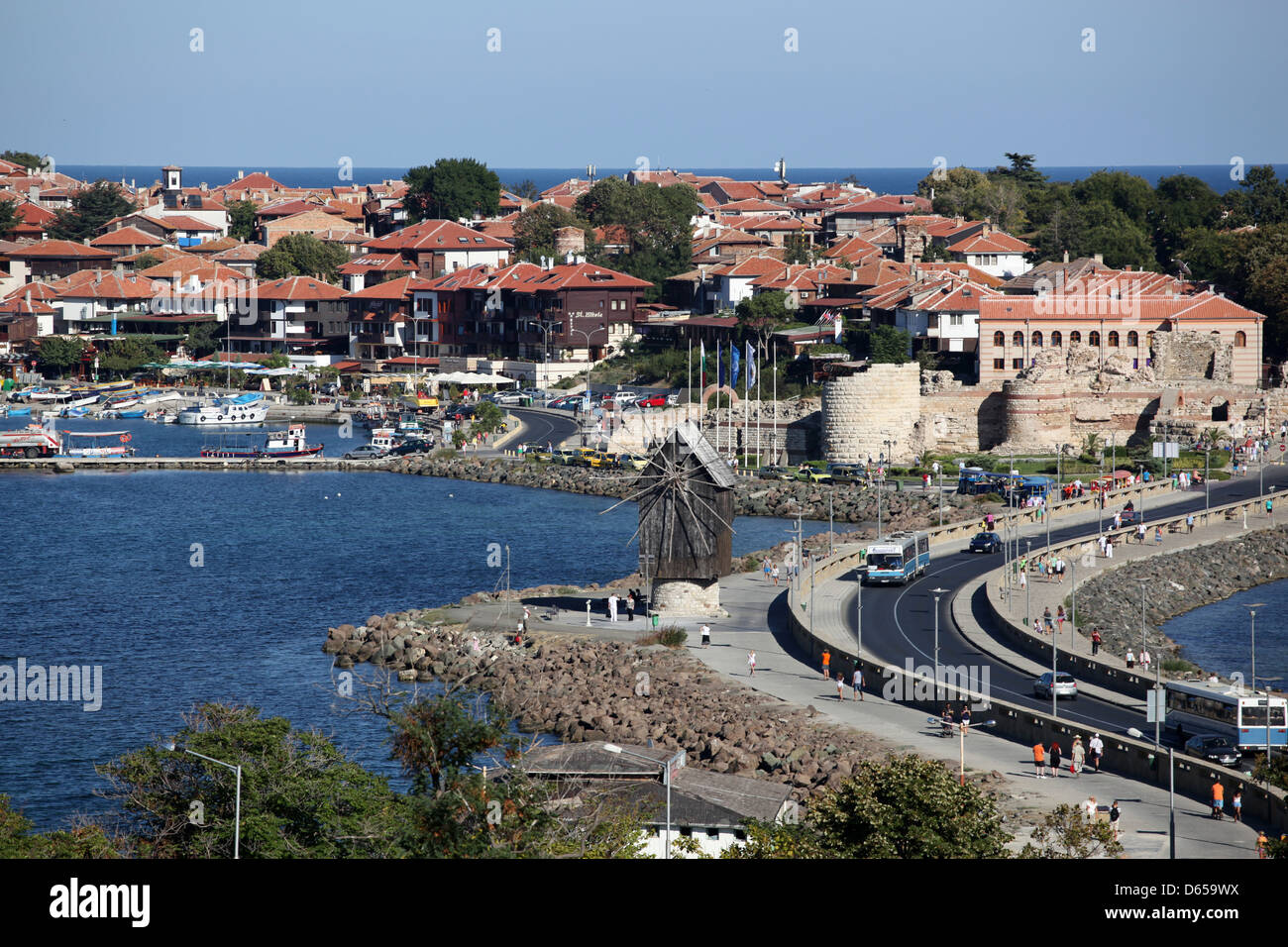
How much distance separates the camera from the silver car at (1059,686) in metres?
30.2

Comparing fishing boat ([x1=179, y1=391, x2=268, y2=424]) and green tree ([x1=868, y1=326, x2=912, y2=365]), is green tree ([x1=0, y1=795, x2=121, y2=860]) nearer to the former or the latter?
green tree ([x1=868, y1=326, x2=912, y2=365])

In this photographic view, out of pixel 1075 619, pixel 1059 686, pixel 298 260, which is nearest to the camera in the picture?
pixel 1059 686

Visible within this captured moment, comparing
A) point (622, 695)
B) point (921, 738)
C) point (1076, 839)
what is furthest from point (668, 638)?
point (1076, 839)

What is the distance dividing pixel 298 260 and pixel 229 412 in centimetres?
2405

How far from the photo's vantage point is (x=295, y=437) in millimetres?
78125

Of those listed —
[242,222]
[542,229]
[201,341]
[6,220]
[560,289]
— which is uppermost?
[6,220]

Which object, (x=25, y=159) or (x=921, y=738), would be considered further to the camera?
(x=25, y=159)

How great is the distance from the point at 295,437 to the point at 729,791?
2263 inches

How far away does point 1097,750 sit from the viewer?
85.7 feet

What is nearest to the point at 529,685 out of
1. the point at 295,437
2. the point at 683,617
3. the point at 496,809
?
the point at 683,617

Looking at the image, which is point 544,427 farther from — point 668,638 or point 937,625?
point 937,625

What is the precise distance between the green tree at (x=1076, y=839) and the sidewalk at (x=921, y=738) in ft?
3.76

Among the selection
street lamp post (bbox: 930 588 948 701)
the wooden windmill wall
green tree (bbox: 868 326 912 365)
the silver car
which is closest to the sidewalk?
the wooden windmill wall
